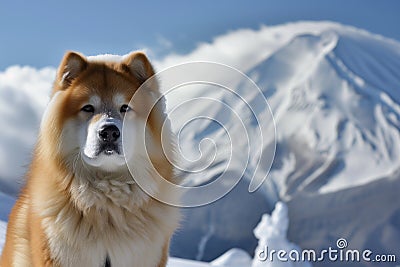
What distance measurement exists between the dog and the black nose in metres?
0.02

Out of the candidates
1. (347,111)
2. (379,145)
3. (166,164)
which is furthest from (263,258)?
(347,111)

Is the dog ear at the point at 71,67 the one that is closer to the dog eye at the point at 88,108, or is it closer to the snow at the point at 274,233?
the dog eye at the point at 88,108

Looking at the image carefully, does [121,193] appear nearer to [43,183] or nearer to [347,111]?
[43,183]

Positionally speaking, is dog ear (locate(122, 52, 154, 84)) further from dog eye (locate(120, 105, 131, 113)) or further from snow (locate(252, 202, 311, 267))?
snow (locate(252, 202, 311, 267))

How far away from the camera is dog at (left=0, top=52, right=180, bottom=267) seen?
4.06 m

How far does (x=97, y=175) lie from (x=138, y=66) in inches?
33.4

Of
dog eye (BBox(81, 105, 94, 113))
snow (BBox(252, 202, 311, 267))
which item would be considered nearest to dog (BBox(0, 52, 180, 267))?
dog eye (BBox(81, 105, 94, 113))

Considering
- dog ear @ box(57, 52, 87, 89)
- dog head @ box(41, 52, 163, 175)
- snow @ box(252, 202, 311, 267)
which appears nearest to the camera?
dog head @ box(41, 52, 163, 175)

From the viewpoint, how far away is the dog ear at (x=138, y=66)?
14.0 ft

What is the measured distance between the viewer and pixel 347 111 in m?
81.2

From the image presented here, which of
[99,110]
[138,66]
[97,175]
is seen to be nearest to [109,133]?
[99,110]

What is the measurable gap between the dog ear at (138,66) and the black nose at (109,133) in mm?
519

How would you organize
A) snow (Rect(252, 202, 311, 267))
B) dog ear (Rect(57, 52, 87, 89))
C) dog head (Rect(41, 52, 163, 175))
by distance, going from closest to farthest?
dog head (Rect(41, 52, 163, 175)), dog ear (Rect(57, 52, 87, 89)), snow (Rect(252, 202, 311, 267))

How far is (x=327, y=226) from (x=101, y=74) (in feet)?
209
